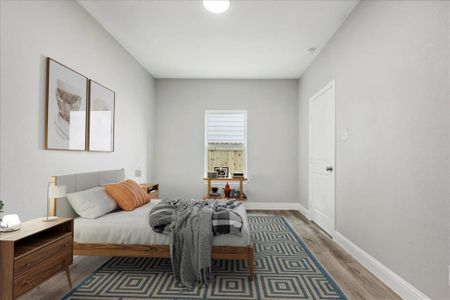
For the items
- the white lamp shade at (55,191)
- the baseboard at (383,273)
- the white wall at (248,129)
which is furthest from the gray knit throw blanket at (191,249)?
the white wall at (248,129)

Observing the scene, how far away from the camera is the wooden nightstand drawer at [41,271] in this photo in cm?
171

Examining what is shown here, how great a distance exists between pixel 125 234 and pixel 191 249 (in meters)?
0.69

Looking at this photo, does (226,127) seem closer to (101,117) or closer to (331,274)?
(101,117)

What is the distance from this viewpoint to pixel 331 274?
8.48 ft

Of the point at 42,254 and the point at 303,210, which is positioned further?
the point at 303,210

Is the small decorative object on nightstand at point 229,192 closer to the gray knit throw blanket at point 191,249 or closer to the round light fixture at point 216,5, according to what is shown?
the gray knit throw blanket at point 191,249

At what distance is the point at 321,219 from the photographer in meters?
4.24

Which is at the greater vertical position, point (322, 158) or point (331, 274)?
point (322, 158)

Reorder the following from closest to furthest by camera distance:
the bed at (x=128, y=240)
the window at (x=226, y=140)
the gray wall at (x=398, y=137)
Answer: the gray wall at (x=398, y=137) < the bed at (x=128, y=240) < the window at (x=226, y=140)

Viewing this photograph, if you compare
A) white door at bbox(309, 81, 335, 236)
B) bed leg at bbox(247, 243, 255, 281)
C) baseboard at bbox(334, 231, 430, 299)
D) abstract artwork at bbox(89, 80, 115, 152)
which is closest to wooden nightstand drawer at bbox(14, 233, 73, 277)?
abstract artwork at bbox(89, 80, 115, 152)

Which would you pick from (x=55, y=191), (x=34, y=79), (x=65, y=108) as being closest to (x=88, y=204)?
(x=55, y=191)

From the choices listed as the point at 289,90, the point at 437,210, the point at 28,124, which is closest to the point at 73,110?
the point at 28,124

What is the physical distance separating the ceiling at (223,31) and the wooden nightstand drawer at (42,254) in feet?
8.53

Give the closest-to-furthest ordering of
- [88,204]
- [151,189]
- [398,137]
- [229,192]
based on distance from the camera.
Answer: [398,137], [88,204], [151,189], [229,192]
